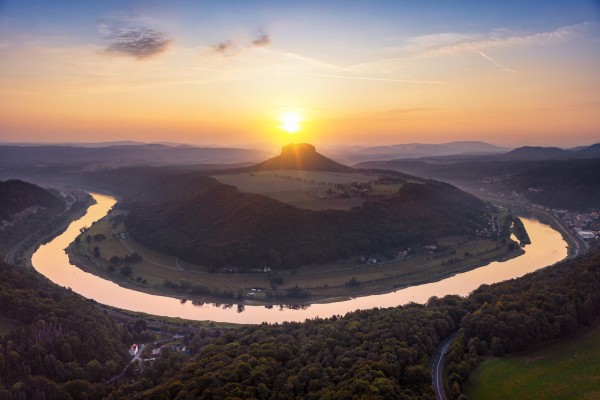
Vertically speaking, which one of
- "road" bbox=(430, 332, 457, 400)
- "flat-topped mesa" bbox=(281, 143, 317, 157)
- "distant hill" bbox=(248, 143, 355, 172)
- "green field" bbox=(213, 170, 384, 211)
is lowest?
"road" bbox=(430, 332, 457, 400)

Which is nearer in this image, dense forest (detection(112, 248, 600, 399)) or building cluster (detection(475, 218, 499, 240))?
dense forest (detection(112, 248, 600, 399))

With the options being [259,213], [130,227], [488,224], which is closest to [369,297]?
[259,213]

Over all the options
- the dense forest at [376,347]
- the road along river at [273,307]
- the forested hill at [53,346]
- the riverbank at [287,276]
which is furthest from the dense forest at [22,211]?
the dense forest at [376,347]

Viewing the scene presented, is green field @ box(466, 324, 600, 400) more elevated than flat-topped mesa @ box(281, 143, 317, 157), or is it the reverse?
flat-topped mesa @ box(281, 143, 317, 157)

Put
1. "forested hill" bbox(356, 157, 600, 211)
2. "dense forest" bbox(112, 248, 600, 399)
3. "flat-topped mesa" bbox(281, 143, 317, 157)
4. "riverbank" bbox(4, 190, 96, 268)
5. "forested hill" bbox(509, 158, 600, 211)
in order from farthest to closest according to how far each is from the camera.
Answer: "flat-topped mesa" bbox(281, 143, 317, 157) → "forested hill" bbox(356, 157, 600, 211) → "forested hill" bbox(509, 158, 600, 211) → "riverbank" bbox(4, 190, 96, 268) → "dense forest" bbox(112, 248, 600, 399)

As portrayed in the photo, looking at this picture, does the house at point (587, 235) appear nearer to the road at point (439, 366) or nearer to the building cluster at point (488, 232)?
the building cluster at point (488, 232)

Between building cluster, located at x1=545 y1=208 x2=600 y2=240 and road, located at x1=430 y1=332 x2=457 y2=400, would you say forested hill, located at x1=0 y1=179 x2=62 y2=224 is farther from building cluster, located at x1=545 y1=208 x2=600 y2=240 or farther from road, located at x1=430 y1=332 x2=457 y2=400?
building cluster, located at x1=545 y1=208 x2=600 y2=240

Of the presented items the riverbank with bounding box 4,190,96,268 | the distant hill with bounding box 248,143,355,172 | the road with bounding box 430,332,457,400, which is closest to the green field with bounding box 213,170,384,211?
the distant hill with bounding box 248,143,355,172
